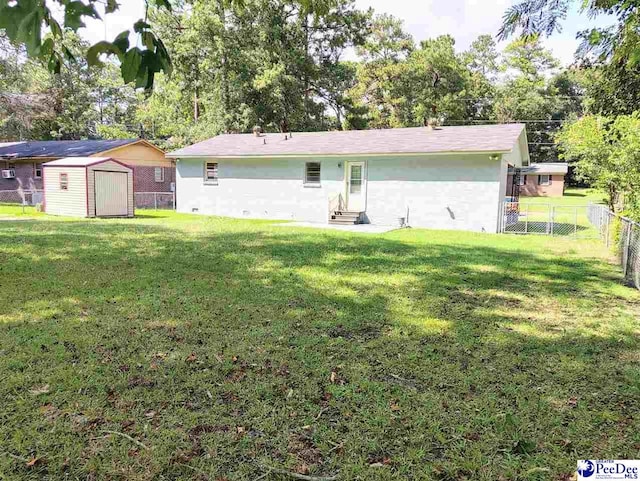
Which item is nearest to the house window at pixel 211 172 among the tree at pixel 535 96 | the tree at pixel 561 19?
the tree at pixel 561 19


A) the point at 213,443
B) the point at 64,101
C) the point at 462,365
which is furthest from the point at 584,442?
the point at 64,101

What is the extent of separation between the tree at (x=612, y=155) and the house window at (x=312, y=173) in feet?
29.1

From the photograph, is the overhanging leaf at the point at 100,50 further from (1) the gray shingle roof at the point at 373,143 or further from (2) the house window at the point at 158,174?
(2) the house window at the point at 158,174

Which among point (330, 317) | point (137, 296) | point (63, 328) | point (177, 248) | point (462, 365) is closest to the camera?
point (462, 365)

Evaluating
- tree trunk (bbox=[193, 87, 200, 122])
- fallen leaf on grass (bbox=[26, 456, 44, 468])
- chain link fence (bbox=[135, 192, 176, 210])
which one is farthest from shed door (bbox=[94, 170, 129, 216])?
fallen leaf on grass (bbox=[26, 456, 44, 468])

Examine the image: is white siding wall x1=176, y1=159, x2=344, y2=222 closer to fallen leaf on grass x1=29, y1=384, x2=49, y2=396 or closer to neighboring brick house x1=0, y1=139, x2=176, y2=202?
neighboring brick house x1=0, y1=139, x2=176, y2=202

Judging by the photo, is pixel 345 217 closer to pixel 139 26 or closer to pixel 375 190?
pixel 375 190

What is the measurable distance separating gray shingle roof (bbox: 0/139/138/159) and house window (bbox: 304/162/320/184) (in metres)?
13.8

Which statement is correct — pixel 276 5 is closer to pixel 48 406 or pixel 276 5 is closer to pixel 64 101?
pixel 64 101

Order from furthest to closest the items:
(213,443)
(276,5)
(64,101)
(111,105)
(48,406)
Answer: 1. (111,105)
2. (64,101)
3. (276,5)
4. (48,406)
5. (213,443)

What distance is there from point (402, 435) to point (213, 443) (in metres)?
1.09

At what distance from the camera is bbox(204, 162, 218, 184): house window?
20531 mm

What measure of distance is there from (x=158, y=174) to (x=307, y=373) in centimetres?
2793

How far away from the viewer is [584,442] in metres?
2.72
